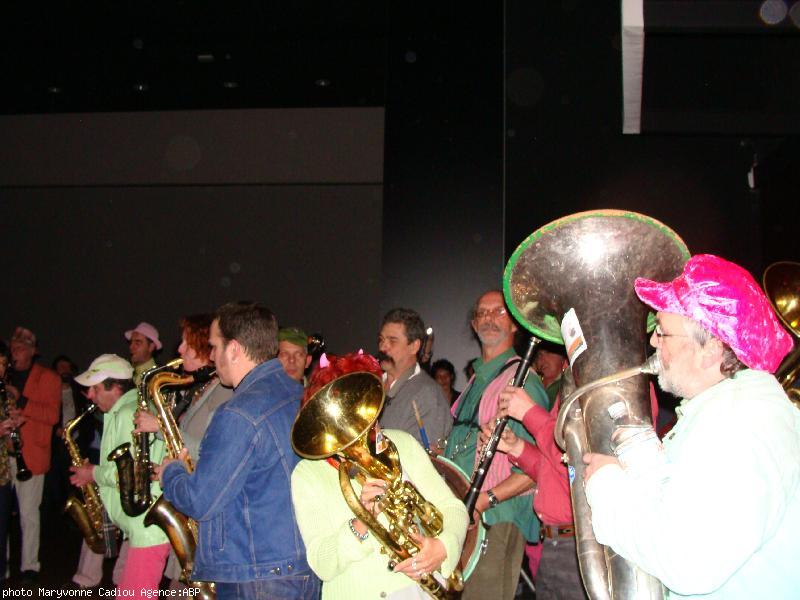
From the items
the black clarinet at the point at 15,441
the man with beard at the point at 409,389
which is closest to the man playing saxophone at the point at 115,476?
the man with beard at the point at 409,389

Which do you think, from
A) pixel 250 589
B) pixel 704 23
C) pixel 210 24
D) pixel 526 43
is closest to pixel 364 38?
pixel 210 24

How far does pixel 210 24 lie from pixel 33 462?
476 centimetres

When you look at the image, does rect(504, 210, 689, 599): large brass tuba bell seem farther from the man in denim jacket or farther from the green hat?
the green hat

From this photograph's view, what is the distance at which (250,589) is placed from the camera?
7.61 feet

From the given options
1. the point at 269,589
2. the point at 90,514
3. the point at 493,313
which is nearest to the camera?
the point at 269,589

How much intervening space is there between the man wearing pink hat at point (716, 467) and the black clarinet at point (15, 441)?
458 cm

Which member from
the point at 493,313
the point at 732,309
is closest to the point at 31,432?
the point at 493,313

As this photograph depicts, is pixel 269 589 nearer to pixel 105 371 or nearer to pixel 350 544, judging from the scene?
pixel 350 544

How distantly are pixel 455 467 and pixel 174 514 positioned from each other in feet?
4.23

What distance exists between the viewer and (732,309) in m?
1.50

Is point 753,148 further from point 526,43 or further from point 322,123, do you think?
point 322,123

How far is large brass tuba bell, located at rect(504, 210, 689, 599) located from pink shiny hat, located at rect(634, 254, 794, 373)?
271mm

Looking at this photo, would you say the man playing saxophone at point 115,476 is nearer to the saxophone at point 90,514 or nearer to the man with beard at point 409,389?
the saxophone at point 90,514

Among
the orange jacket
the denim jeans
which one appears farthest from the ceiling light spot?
the orange jacket
